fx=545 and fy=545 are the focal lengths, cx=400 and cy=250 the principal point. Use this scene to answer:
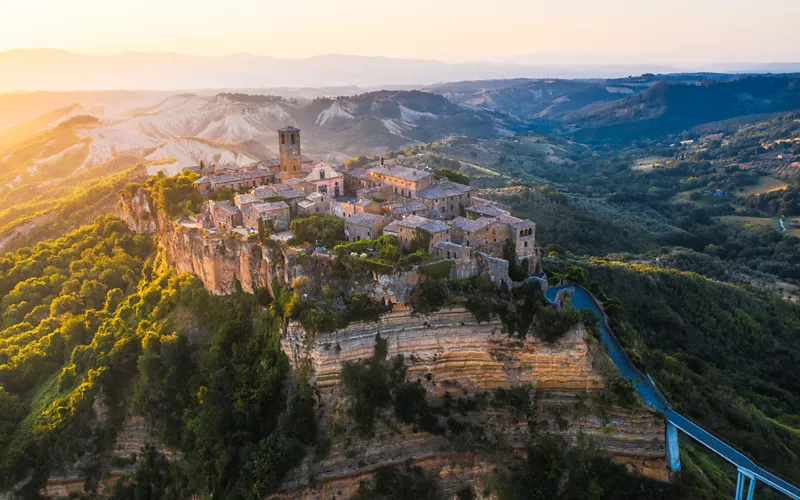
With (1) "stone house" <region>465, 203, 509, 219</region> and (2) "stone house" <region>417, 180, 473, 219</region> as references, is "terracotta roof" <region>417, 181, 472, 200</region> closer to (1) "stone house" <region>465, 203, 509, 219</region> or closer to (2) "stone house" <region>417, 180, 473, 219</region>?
(2) "stone house" <region>417, 180, 473, 219</region>

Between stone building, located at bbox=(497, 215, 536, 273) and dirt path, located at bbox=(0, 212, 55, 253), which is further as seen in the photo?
dirt path, located at bbox=(0, 212, 55, 253)

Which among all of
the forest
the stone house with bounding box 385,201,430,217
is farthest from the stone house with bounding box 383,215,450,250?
the forest

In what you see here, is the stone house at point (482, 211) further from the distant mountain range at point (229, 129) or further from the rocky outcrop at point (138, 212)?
the distant mountain range at point (229, 129)

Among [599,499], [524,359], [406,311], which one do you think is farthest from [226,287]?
[599,499]

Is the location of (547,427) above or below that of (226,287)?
below

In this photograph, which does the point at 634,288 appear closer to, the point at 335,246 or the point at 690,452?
the point at 690,452
